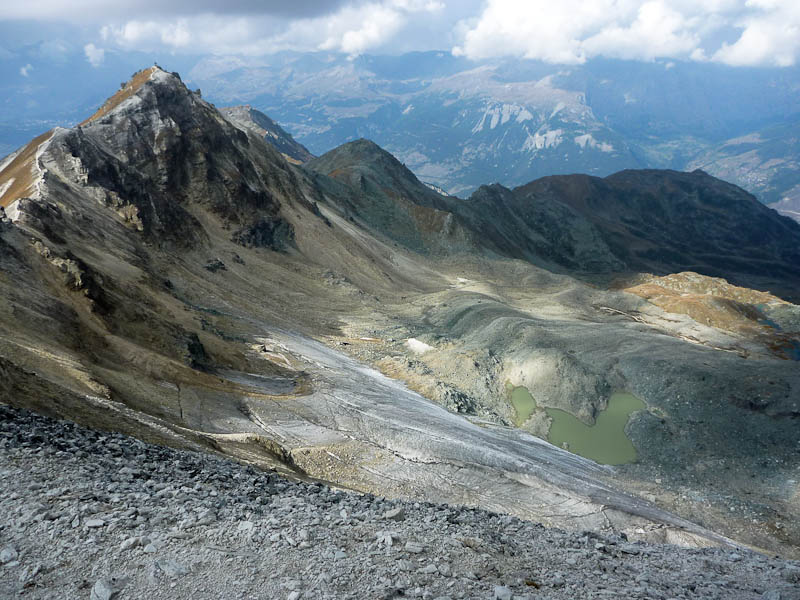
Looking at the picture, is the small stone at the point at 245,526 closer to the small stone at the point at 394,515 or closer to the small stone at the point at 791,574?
the small stone at the point at 394,515

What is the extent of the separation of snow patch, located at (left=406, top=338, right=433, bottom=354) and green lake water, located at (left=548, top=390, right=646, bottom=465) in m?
11.8

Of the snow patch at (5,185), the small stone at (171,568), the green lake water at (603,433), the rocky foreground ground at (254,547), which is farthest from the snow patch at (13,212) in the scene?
the green lake water at (603,433)

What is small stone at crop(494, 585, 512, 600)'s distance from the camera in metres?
8.23

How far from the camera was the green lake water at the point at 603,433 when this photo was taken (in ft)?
107

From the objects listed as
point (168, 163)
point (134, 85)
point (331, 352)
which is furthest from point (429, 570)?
point (134, 85)

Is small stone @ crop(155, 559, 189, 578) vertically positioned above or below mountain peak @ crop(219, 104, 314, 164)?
below

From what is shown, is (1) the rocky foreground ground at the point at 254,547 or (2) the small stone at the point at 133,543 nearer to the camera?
(1) the rocky foreground ground at the point at 254,547

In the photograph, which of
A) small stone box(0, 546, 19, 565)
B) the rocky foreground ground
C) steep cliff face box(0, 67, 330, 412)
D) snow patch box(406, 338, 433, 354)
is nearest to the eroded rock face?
steep cliff face box(0, 67, 330, 412)

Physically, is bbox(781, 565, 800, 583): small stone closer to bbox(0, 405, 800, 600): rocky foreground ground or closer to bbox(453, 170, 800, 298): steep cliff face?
bbox(0, 405, 800, 600): rocky foreground ground

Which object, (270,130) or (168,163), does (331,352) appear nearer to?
(168,163)

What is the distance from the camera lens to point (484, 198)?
403ft

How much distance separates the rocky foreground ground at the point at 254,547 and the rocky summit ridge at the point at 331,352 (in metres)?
4.03

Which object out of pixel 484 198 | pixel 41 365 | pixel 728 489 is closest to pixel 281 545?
pixel 41 365

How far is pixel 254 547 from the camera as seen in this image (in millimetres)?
9070
